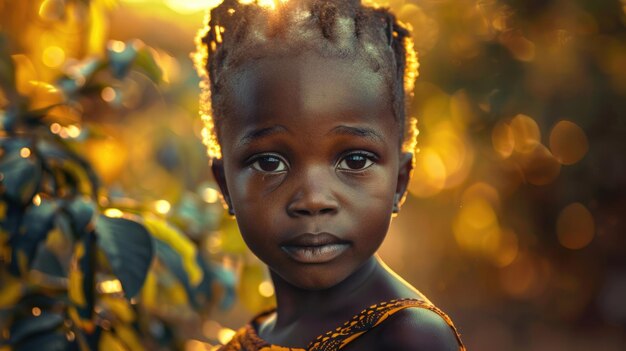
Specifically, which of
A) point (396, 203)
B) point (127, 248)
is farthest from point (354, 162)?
point (127, 248)

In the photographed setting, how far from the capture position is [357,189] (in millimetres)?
1385

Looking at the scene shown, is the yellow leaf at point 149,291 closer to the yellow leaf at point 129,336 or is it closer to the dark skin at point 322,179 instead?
the yellow leaf at point 129,336

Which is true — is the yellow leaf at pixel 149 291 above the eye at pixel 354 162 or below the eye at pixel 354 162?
below

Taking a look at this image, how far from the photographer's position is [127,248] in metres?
1.67

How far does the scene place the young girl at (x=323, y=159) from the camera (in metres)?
1.35

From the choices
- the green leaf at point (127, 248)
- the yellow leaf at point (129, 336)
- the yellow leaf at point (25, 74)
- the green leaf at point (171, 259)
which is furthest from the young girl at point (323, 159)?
the yellow leaf at point (25, 74)

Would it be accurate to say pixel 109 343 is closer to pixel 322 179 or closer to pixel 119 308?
pixel 119 308

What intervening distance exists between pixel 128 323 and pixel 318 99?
3.34ft

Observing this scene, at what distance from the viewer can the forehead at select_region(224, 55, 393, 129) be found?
1.35 m

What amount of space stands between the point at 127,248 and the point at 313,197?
0.50m

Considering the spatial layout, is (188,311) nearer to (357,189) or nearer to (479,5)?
(357,189)

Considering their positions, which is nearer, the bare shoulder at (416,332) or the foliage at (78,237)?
the bare shoulder at (416,332)

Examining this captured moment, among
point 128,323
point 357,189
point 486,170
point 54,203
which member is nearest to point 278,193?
point 357,189

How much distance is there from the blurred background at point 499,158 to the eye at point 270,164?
1.39 m
